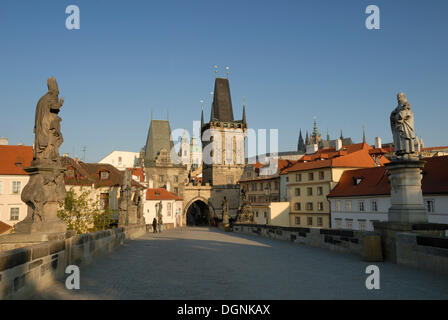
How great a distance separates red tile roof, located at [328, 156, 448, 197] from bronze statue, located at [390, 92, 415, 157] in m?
18.0

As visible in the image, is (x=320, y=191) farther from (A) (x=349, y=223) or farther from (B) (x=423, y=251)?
(B) (x=423, y=251)

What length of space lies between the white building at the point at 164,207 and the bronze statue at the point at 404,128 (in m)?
47.6

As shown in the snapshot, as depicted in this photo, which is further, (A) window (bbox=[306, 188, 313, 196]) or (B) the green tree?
(A) window (bbox=[306, 188, 313, 196])

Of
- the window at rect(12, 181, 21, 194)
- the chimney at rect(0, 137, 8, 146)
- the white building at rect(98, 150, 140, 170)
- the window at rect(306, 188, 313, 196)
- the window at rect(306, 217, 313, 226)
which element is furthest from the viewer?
the white building at rect(98, 150, 140, 170)

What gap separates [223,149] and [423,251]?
74.0 meters

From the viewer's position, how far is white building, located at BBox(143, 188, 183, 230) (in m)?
54.6

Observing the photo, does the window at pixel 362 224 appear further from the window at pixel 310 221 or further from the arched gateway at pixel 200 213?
the arched gateway at pixel 200 213

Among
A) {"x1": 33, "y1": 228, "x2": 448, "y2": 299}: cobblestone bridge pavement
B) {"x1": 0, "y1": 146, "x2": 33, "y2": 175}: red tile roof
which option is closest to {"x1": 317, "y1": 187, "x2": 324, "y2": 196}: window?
{"x1": 0, "y1": 146, "x2": 33, "y2": 175}: red tile roof

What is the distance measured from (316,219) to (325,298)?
42976 mm

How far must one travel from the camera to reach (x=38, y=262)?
571cm

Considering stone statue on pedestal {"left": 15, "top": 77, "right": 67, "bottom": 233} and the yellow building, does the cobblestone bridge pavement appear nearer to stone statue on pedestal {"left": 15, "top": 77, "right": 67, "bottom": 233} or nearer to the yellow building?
stone statue on pedestal {"left": 15, "top": 77, "right": 67, "bottom": 233}

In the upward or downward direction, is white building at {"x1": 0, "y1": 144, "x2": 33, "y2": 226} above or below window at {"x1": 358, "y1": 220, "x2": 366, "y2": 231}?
above
